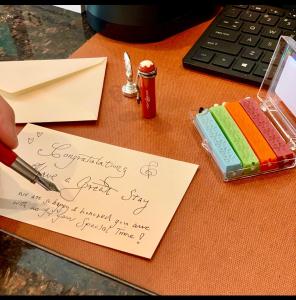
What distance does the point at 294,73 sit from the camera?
595 millimetres

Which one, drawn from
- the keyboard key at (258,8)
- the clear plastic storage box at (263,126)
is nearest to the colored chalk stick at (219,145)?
the clear plastic storage box at (263,126)

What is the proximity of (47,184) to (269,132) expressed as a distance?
0.31 metres

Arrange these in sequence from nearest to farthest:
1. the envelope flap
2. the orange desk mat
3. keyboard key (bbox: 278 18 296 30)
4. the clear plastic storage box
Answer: the orange desk mat < the clear plastic storage box < the envelope flap < keyboard key (bbox: 278 18 296 30)

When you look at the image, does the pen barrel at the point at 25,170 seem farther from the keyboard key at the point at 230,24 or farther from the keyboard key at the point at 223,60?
the keyboard key at the point at 230,24

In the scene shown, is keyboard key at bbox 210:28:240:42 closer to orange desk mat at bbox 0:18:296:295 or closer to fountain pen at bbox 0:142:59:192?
orange desk mat at bbox 0:18:296:295

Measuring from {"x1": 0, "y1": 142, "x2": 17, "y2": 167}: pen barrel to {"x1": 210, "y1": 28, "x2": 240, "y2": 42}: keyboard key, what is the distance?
450mm

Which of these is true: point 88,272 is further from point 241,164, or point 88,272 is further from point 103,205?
point 241,164

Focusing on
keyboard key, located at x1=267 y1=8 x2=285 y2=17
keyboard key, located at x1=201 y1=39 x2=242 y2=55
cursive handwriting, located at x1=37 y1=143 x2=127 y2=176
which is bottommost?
cursive handwriting, located at x1=37 y1=143 x2=127 y2=176

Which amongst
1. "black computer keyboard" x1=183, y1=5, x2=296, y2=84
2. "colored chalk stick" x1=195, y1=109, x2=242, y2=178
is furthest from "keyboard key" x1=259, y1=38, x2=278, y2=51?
"colored chalk stick" x1=195, y1=109, x2=242, y2=178

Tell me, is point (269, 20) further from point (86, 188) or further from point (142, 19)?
point (86, 188)

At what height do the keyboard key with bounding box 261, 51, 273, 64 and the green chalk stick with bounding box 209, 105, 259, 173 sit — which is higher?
the keyboard key with bounding box 261, 51, 273, 64

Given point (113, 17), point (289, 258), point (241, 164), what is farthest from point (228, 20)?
point (289, 258)

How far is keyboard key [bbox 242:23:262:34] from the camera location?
2.56 ft

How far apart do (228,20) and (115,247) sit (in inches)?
20.6
